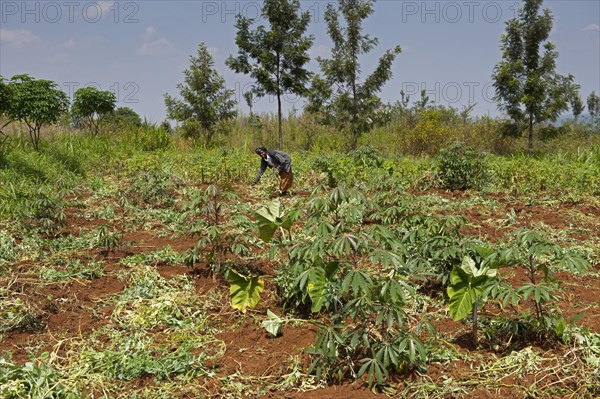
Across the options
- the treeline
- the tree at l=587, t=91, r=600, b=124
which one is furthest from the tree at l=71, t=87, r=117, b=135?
the tree at l=587, t=91, r=600, b=124

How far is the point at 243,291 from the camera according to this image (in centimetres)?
367

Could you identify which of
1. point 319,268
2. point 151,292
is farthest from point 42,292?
point 319,268

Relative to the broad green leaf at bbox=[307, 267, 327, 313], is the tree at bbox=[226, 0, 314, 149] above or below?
above

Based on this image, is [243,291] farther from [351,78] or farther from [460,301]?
[351,78]

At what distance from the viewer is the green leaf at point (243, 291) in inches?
143

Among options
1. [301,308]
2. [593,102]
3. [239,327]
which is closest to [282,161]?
[301,308]

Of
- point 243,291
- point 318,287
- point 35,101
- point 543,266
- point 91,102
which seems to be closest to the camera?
point 543,266

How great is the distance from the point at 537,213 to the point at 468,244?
3.65m

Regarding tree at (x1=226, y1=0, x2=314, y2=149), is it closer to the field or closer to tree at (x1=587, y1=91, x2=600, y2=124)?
the field

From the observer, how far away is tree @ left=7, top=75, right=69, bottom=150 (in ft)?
34.1

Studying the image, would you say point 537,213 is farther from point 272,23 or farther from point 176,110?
point 176,110

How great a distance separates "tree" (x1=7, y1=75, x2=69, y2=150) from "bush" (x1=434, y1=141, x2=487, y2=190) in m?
7.41

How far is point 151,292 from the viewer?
3855mm

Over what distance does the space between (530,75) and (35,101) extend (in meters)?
11.8
